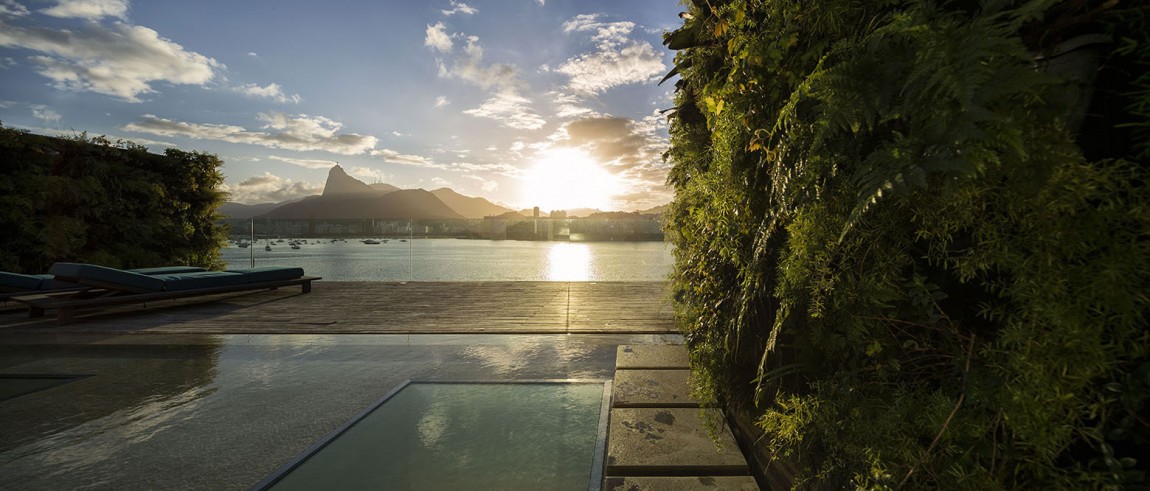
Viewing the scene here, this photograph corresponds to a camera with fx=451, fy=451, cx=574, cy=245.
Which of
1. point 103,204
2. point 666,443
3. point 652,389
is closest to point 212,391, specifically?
point 652,389

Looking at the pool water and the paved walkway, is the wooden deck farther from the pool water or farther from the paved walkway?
the pool water

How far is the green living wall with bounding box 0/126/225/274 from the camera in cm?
906

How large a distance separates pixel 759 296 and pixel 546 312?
5.92 m

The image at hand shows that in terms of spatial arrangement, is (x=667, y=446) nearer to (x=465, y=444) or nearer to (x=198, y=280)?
(x=465, y=444)

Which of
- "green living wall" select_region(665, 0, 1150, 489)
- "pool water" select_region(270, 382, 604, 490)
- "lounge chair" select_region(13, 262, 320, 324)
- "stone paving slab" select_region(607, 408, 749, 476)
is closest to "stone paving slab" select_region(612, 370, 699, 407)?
"stone paving slab" select_region(607, 408, 749, 476)

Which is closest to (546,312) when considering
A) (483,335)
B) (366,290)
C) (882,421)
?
(483,335)

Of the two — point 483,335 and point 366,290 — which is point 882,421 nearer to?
point 483,335

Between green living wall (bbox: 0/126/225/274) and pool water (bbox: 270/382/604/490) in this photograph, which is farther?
green living wall (bbox: 0/126/225/274)

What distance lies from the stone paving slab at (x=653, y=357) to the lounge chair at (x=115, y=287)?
7.72 metres

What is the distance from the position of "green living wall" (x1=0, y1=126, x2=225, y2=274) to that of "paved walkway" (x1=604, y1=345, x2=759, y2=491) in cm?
1263

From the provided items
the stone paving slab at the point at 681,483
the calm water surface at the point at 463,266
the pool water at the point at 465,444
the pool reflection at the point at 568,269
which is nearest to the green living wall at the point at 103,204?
the calm water surface at the point at 463,266

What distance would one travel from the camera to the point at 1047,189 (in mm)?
925

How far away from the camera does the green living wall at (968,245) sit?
881mm

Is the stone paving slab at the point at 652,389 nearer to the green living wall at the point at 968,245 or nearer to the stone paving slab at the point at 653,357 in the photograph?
the stone paving slab at the point at 653,357
